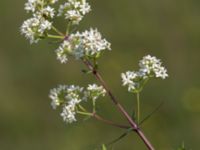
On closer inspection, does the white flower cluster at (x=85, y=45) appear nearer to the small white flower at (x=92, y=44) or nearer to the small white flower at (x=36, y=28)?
the small white flower at (x=92, y=44)

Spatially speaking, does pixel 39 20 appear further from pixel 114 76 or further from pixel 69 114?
pixel 114 76

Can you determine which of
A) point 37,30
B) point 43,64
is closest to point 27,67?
point 43,64

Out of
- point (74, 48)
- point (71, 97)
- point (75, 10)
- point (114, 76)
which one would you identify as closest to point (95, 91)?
point (71, 97)

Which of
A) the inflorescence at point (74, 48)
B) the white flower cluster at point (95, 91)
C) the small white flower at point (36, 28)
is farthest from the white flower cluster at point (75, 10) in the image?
the white flower cluster at point (95, 91)

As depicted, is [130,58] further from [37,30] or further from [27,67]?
[37,30]

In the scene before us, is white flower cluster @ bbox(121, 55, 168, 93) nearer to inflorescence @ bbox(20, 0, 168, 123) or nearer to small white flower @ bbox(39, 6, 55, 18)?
inflorescence @ bbox(20, 0, 168, 123)

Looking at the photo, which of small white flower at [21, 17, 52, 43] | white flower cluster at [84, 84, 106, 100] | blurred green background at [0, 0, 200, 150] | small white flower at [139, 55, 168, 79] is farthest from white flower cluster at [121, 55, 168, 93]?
blurred green background at [0, 0, 200, 150]
